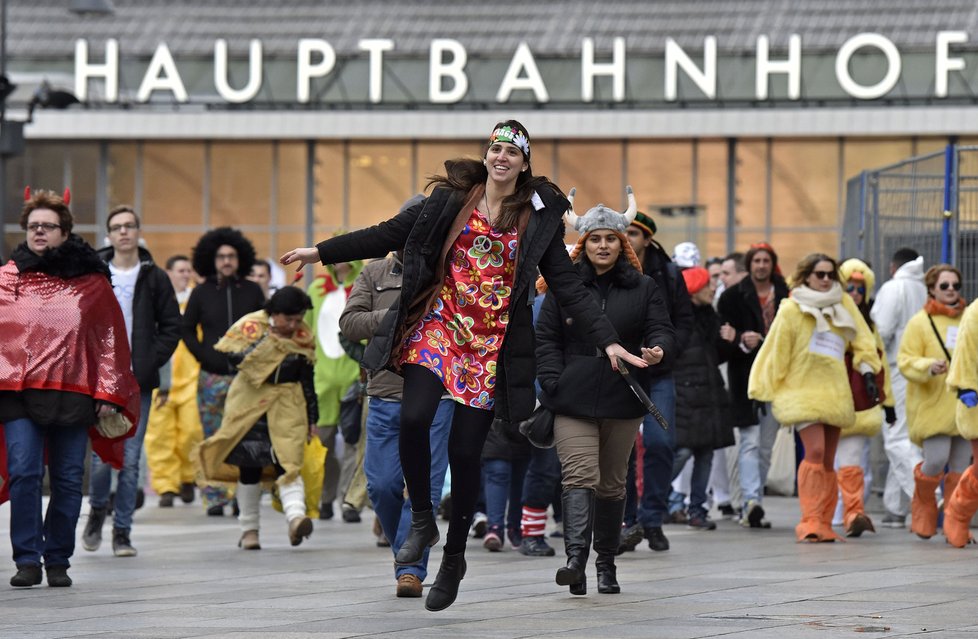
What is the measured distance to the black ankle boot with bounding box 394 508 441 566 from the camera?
7.71m

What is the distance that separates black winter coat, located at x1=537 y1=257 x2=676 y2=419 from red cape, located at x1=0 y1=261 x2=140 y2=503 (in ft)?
6.87

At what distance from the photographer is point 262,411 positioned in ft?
39.4

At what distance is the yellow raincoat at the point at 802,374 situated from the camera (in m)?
12.4

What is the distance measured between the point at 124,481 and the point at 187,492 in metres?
5.17

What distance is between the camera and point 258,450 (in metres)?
12.0

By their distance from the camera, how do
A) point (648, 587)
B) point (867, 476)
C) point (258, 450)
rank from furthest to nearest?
point (867, 476)
point (258, 450)
point (648, 587)

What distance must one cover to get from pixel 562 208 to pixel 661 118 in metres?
30.2

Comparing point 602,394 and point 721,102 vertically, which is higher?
point 721,102

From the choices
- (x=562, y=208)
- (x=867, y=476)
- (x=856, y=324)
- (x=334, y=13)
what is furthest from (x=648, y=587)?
(x=334, y=13)

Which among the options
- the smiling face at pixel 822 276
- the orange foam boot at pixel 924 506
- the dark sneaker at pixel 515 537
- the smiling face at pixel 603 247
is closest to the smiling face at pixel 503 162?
the smiling face at pixel 603 247

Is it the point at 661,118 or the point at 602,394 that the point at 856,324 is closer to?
the point at 602,394

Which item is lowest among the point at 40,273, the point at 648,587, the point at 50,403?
the point at 648,587

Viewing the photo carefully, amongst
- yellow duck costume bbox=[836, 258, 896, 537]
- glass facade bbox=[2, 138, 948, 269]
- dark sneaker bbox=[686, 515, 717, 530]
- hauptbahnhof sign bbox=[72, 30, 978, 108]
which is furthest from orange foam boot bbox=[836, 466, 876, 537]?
hauptbahnhof sign bbox=[72, 30, 978, 108]

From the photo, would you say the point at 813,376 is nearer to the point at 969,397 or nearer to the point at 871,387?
the point at 871,387
